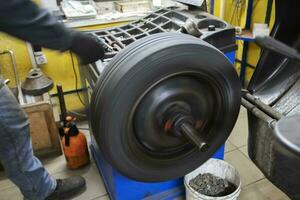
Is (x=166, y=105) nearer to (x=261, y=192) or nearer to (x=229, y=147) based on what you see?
(x=261, y=192)

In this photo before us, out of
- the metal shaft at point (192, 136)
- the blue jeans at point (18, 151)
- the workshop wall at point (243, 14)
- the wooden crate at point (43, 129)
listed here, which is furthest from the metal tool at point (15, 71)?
the workshop wall at point (243, 14)

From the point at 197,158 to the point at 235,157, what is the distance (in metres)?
1.10

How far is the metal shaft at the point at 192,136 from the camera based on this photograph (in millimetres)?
828

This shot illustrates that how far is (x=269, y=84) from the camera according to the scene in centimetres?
104

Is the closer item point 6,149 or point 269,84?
point 269,84

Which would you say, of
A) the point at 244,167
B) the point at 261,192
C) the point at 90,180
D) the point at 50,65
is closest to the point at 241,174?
the point at 244,167

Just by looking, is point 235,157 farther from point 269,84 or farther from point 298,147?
point 298,147

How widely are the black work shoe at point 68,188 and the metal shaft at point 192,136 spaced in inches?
44.7

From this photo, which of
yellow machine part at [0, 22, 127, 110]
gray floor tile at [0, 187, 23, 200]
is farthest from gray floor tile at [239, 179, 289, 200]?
yellow machine part at [0, 22, 127, 110]

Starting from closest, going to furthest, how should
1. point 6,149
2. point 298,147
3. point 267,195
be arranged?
point 298,147 < point 6,149 < point 267,195

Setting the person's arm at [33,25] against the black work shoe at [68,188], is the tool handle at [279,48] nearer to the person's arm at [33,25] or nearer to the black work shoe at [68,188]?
the person's arm at [33,25]

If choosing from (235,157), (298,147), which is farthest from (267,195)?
(298,147)

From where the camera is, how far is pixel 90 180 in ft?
6.15

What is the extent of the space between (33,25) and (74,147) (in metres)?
1.24
